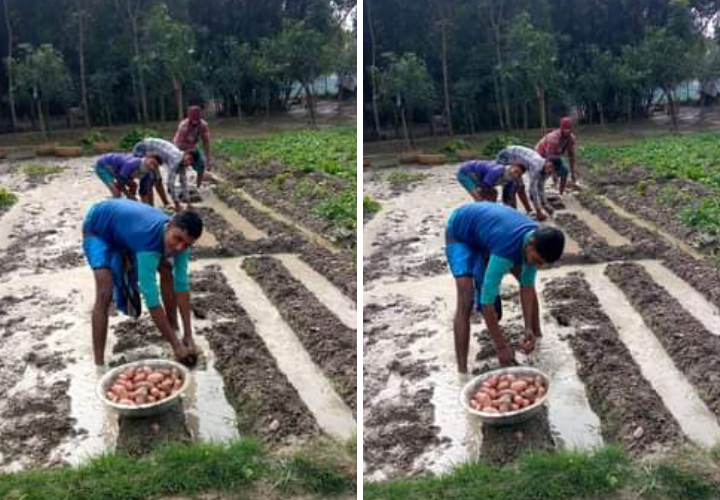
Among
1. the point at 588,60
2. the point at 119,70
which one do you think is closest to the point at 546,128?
the point at 588,60

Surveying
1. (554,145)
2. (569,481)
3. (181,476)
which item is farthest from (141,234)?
(554,145)

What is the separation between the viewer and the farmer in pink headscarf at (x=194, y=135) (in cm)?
430

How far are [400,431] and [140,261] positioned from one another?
1.30 m

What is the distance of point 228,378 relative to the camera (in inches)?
Result: 136

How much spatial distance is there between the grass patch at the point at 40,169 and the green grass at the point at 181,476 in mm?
2596

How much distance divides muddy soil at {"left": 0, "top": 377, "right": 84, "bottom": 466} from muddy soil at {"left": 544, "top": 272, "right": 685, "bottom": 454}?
2205mm

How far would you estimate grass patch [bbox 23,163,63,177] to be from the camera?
4902 millimetres

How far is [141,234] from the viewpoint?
3197 mm

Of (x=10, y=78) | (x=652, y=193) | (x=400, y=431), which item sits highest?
(x=10, y=78)

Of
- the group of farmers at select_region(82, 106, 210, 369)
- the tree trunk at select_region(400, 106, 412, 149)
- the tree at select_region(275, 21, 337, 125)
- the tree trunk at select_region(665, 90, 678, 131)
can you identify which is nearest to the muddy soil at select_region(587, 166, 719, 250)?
the tree trunk at select_region(665, 90, 678, 131)

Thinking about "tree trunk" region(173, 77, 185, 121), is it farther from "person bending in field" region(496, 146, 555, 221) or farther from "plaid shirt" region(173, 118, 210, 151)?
"person bending in field" region(496, 146, 555, 221)

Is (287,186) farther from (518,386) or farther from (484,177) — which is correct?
(518,386)

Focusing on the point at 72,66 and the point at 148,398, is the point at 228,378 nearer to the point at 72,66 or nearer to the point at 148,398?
the point at 148,398

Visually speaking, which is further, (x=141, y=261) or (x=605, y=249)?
(x=605, y=249)
